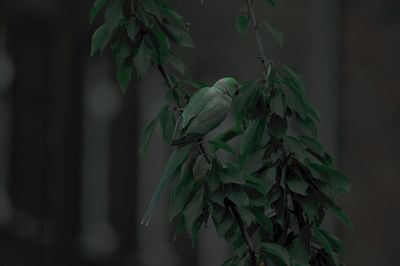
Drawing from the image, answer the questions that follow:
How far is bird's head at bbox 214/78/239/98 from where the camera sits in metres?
0.87

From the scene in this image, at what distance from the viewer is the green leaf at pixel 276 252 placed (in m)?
0.77

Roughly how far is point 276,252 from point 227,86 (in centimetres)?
17

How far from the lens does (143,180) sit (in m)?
3.88

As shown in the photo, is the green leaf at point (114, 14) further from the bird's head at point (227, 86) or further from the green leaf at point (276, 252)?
the green leaf at point (276, 252)

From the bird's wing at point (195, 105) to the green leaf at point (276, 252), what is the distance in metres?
0.12

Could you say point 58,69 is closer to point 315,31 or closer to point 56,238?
point 56,238

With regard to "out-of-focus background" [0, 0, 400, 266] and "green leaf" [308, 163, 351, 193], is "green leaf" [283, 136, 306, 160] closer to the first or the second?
"green leaf" [308, 163, 351, 193]

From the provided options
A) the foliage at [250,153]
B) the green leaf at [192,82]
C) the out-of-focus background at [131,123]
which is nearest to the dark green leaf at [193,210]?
the foliage at [250,153]

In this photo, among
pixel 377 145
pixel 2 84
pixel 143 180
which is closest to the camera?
pixel 377 145

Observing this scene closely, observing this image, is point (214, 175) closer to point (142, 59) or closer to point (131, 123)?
point (142, 59)

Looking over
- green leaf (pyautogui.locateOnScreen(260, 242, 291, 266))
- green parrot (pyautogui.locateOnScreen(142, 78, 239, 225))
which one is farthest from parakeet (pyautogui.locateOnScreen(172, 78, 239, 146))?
green leaf (pyautogui.locateOnScreen(260, 242, 291, 266))

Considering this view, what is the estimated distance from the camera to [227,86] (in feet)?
2.87

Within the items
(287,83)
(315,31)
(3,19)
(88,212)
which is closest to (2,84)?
(3,19)

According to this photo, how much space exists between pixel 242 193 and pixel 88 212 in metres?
3.34
